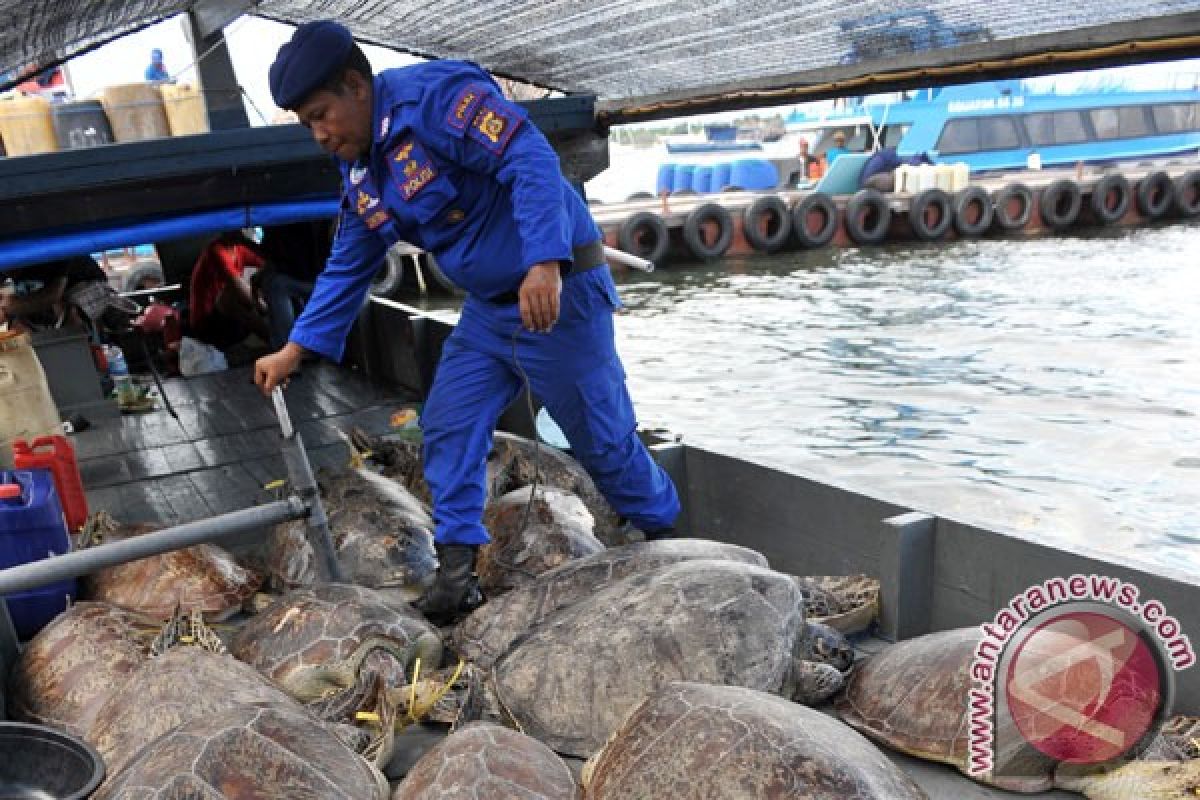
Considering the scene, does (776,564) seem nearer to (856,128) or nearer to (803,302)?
(803,302)

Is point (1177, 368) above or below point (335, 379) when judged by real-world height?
below

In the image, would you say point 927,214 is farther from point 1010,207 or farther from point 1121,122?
point 1121,122

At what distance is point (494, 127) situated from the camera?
10.2 ft

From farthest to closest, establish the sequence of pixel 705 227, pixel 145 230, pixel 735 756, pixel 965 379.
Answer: pixel 705 227 < pixel 965 379 < pixel 145 230 < pixel 735 756

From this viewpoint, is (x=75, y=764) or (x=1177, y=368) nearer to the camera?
(x=75, y=764)

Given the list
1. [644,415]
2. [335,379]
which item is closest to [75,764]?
[335,379]

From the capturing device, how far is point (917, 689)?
268cm

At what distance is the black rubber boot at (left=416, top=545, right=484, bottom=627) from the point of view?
3.59m

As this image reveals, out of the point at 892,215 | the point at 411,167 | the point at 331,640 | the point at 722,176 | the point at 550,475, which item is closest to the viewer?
the point at 331,640

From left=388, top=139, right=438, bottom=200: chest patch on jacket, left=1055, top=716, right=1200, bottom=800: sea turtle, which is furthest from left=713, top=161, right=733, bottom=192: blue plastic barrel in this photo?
left=1055, top=716, right=1200, bottom=800: sea turtle

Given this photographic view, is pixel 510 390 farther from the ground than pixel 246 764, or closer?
farther from the ground

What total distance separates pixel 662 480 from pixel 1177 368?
8164mm

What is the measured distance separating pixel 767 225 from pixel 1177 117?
1734 cm

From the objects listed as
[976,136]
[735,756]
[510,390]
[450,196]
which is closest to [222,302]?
[510,390]
